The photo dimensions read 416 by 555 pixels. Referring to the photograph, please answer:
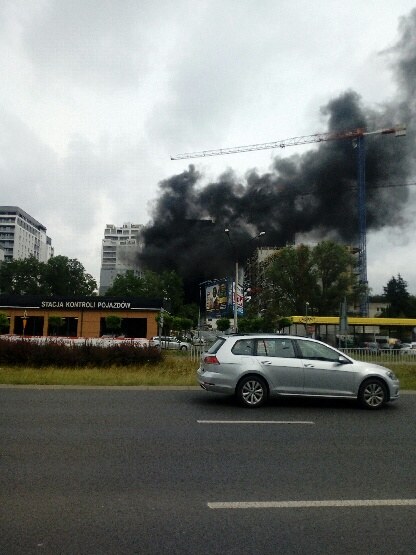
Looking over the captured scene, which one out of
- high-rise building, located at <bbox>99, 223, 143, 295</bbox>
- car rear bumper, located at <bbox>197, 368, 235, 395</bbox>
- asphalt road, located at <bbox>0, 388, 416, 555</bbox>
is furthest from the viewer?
high-rise building, located at <bbox>99, 223, 143, 295</bbox>

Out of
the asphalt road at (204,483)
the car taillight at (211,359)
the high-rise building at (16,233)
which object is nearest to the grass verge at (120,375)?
the car taillight at (211,359)

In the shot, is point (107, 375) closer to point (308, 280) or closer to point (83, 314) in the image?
point (83, 314)

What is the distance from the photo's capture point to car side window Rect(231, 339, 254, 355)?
33.3ft

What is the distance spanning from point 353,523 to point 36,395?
8.63 metres

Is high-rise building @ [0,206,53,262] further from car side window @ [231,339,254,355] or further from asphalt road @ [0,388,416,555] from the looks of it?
asphalt road @ [0,388,416,555]

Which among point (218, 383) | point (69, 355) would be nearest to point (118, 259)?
point (69, 355)

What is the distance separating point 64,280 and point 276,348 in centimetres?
9745

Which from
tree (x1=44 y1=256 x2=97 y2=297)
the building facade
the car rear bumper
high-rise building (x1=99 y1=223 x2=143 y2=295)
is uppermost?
high-rise building (x1=99 y1=223 x2=143 y2=295)

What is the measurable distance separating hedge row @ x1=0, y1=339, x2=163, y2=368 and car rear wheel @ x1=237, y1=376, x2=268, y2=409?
783 centimetres

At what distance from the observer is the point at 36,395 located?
11.1m

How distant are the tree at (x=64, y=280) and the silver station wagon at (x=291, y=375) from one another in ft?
311

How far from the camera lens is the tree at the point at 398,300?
314ft

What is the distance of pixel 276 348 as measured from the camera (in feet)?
33.7

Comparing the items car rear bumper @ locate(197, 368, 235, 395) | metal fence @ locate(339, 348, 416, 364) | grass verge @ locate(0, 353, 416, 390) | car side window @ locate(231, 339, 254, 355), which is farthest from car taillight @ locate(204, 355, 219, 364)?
metal fence @ locate(339, 348, 416, 364)
